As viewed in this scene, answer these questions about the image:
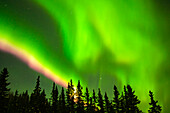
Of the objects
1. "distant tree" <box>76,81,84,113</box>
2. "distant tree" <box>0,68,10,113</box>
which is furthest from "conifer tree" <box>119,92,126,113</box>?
"distant tree" <box>0,68,10,113</box>

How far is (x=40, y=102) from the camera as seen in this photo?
4328cm

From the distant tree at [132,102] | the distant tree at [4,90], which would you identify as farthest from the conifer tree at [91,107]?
the distant tree at [4,90]

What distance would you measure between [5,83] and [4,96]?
3066 millimetres

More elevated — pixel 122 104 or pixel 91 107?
pixel 91 107

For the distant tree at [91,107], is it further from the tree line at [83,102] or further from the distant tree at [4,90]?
the distant tree at [4,90]

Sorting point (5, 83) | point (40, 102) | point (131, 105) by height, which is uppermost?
point (5, 83)

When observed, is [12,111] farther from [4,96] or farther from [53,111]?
[4,96]

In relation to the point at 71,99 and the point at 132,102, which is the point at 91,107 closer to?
the point at 71,99

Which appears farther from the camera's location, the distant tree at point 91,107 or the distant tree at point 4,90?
the distant tree at point 91,107

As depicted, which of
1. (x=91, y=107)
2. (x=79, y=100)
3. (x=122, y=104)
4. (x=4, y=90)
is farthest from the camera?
(x=91, y=107)

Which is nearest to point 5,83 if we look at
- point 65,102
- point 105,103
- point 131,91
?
point 65,102

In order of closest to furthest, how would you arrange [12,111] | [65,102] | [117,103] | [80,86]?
[117,103]
[80,86]
[65,102]
[12,111]

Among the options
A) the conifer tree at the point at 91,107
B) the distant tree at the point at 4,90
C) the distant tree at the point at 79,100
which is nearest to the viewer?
the distant tree at the point at 4,90

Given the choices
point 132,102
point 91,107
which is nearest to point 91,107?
point 91,107
